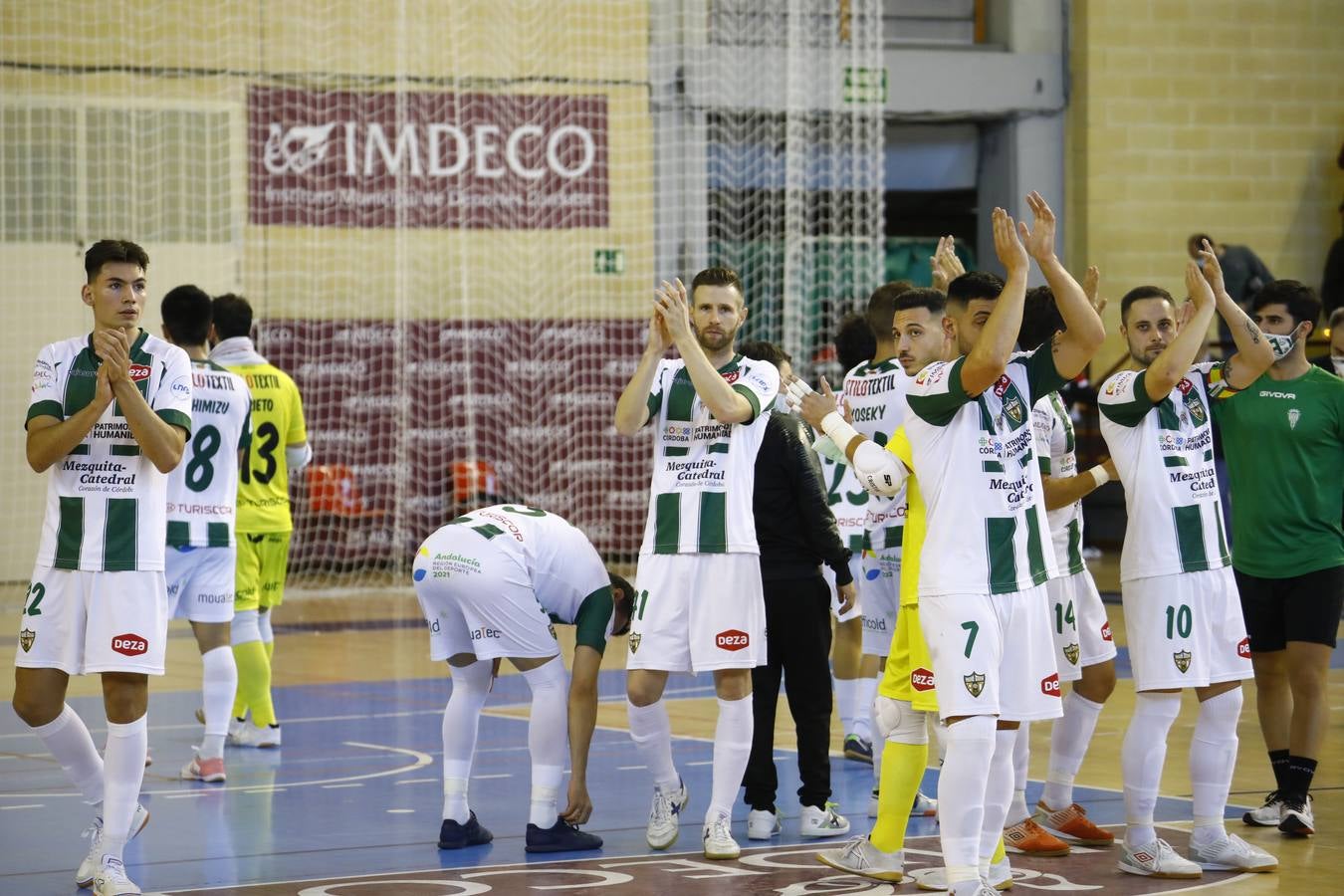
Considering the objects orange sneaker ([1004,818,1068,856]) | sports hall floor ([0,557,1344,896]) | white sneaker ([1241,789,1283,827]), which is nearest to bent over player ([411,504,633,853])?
sports hall floor ([0,557,1344,896])

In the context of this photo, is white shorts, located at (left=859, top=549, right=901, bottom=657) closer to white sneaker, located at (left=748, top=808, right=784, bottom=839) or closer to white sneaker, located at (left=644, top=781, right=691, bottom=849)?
white sneaker, located at (left=748, top=808, right=784, bottom=839)

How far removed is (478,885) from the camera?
6152 millimetres

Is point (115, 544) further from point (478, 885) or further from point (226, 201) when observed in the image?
point (226, 201)

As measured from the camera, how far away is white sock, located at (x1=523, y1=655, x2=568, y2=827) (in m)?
6.77

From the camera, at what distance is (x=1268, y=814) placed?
706 centimetres

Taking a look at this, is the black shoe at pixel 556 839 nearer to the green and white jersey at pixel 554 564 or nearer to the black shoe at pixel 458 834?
the black shoe at pixel 458 834

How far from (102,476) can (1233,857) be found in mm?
4018

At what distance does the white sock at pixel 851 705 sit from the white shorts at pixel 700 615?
2.19 m

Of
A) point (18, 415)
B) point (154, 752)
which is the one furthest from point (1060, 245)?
point (154, 752)

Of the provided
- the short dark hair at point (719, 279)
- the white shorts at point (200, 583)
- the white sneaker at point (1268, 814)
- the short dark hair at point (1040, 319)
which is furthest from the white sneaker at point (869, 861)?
the white shorts at point (200, 583)

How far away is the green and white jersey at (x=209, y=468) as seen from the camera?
8.73 metres

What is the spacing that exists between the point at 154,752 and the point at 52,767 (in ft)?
1.86

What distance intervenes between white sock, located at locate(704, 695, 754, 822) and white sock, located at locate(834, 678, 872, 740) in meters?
2.22

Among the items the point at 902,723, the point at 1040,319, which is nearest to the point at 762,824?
the point at 902,723
